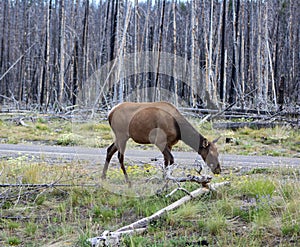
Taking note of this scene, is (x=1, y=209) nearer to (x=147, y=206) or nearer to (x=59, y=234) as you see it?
(x=59, y=234)

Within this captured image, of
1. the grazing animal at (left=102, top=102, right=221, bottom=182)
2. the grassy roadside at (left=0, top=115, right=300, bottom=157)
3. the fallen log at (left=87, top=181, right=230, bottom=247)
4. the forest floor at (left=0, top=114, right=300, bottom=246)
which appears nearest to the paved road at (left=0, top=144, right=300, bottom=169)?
the forest floor at (left=0, top=114, right=300, bottom=246)

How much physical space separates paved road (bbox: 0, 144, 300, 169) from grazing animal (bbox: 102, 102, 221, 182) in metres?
1.53

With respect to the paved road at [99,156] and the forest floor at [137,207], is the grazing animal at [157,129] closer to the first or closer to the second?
the forest floor at [137,207]

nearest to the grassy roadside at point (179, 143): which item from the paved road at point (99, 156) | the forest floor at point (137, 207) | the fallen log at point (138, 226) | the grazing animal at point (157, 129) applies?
the paved road at point (99, 156)

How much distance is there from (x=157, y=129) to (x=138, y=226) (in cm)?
285

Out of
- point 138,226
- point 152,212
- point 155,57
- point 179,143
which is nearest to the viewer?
point 138,226

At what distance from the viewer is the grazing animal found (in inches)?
309

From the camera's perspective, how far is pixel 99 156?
1038 cm

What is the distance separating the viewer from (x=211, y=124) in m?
15.5

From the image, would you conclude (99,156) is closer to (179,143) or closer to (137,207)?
(179,143)

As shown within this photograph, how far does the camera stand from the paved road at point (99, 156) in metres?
9.71

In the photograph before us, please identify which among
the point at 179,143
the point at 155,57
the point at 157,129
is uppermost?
the point at 155,57

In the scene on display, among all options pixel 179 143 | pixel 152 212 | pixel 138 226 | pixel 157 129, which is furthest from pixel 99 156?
pixel 138 226

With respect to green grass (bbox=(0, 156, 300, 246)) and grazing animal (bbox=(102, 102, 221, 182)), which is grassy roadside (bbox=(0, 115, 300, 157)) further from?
green grass (bbox=(0, 156, 300, 246))
